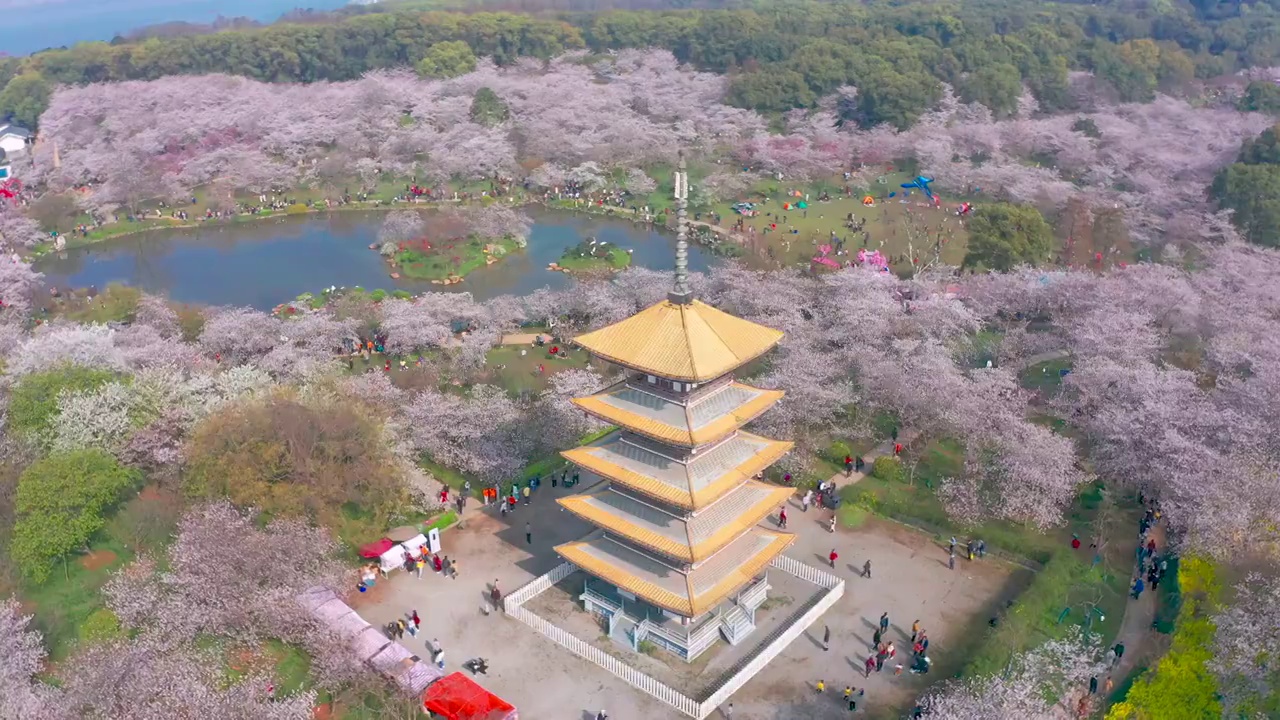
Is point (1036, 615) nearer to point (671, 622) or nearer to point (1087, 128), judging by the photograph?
point (671, 622)

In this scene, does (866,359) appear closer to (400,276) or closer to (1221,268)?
(1221,268)

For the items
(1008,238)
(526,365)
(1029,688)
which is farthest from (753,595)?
(1008,238)

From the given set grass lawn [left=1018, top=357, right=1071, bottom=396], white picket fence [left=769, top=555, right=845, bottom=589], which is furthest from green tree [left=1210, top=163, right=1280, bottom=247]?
white picket fence [left=769, top=555, right=845, bottom=589]

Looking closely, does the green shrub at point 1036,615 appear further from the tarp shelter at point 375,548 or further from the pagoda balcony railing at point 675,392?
the tarp shelter at point 375,548

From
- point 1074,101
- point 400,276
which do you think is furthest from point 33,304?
point 1074,101

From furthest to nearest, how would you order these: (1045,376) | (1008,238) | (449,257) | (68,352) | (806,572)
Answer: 1. (449,257)
2. (1008,238)
3. (1045,376)
4. (68,352)
5. (806,572)

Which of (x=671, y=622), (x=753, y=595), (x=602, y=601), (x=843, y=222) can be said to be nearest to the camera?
(x=671, y=622)
